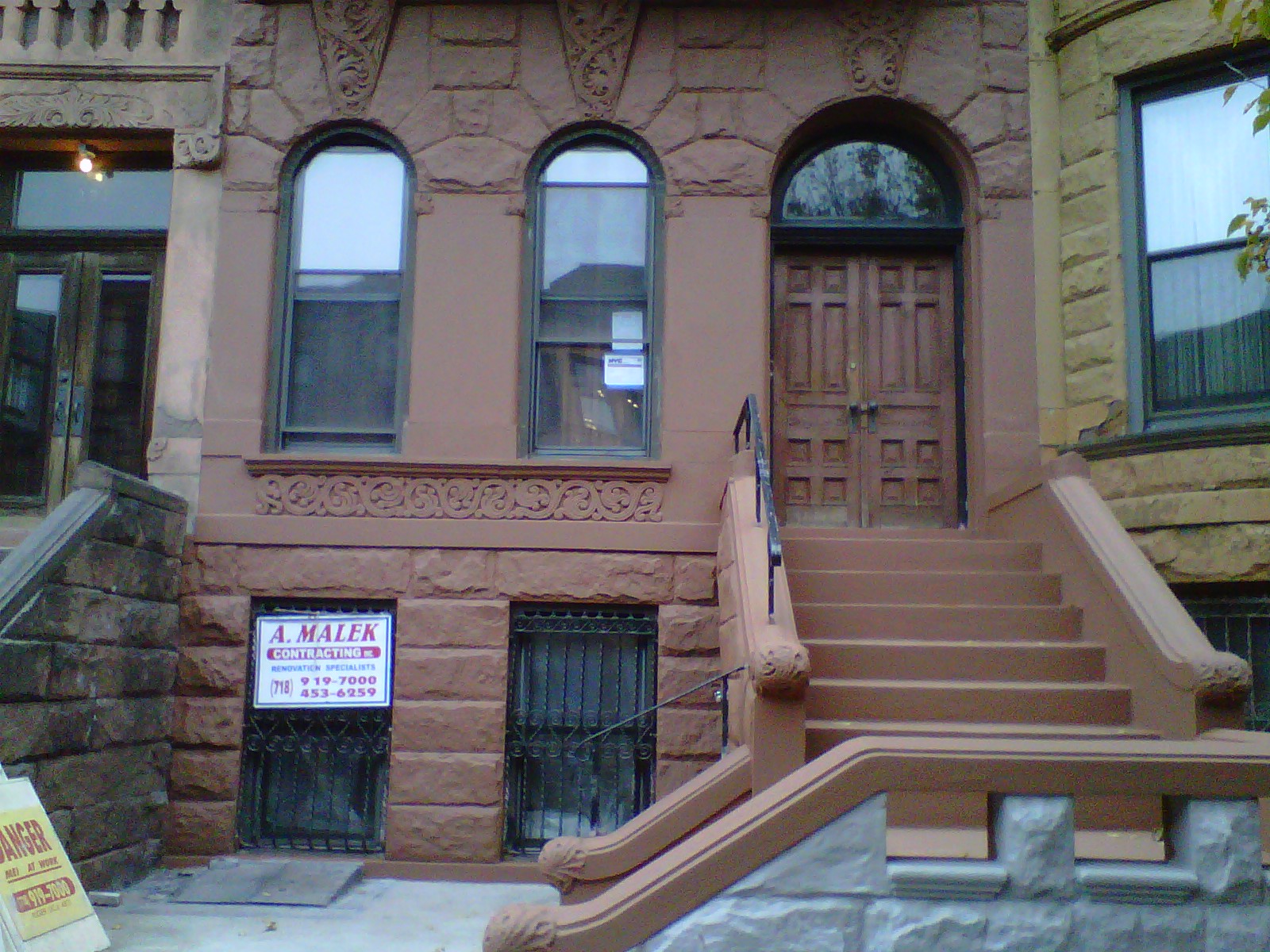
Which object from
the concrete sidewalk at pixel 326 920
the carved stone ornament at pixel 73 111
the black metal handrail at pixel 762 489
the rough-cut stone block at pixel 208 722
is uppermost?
the carved stone ornament at pixel 73 111

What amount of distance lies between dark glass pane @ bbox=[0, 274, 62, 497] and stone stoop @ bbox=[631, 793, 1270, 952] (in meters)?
7.29

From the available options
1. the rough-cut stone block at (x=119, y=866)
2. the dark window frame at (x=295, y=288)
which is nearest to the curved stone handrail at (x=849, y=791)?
the rough-cut stone block at (x=119, y=866)

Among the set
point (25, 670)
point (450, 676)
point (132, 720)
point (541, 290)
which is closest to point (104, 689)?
point (132, 720)

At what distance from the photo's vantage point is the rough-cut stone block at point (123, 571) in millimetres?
6648

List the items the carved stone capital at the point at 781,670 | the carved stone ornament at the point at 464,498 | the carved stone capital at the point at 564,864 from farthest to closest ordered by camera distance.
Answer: the carved stone ornament at the point at 464,498 < the carved stone capital at the point at 564,864 < the carved stone capital at the point at 781,670

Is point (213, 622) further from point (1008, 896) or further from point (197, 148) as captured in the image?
point (1008, 896)

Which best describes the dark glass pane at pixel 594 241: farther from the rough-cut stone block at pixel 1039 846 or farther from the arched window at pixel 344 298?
the rough-cut stone block at pixel 1039 846

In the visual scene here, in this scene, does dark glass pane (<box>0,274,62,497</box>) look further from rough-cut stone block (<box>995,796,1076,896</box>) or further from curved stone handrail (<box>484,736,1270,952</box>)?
rough-cut stone block (<box>995,796,1076,896</box>)

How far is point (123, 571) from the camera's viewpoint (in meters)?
7.21

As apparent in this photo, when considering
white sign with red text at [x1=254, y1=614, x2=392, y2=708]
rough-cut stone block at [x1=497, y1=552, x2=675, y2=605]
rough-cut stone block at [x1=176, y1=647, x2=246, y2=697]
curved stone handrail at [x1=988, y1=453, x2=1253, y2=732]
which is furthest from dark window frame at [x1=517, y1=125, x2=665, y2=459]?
curved stone handrail at [x1=988, y1=453, x2=1253, y2=732]

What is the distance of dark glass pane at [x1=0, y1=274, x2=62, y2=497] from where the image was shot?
29.4 feet

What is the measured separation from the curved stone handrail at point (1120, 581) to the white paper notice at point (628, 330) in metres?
3.01

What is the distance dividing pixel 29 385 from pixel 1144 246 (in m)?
8.90

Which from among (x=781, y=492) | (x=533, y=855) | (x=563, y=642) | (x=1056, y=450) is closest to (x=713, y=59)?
(x=781, y=492)
